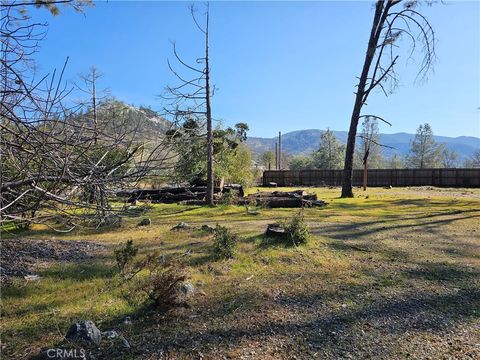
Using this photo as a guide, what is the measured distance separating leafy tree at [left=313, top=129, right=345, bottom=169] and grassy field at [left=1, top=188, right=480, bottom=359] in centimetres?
5043

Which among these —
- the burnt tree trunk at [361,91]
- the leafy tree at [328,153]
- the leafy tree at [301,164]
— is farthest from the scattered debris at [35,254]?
the leafy tree at [301,164]

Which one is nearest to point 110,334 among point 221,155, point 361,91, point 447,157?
point 221,155

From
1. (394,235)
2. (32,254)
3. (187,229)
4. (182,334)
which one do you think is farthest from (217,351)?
(394,235)

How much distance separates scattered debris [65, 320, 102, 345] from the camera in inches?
115

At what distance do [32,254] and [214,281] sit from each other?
2.60 meters

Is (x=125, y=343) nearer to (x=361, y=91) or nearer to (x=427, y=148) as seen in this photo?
(x=361, y=91)

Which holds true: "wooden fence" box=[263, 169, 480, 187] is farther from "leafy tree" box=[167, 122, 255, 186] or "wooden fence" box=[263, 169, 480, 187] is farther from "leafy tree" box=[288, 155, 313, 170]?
"leafy tree" box=[288, 155, 313, 170]

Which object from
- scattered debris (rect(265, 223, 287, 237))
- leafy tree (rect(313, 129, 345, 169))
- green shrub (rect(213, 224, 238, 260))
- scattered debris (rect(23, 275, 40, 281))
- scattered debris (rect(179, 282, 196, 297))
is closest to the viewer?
scattered debris (rect(179, 282, 196, 297))

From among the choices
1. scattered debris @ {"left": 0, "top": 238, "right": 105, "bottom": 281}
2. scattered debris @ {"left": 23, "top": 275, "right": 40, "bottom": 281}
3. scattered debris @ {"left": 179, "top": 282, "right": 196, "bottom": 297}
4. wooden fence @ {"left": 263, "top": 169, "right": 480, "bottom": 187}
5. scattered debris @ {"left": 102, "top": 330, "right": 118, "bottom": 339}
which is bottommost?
scattered debris @ {"left": 102, "top": 330, "right": 118, "bottom": 339}

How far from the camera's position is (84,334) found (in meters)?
2.96

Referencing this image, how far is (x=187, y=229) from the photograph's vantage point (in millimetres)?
7512

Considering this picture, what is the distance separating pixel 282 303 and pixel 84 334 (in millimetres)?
1926

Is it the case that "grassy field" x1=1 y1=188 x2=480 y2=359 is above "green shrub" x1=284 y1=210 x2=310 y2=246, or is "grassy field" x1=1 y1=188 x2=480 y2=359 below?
below

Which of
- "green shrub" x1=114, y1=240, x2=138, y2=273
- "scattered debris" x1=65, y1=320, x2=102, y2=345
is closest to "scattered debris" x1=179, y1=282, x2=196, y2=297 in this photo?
"green shrub" x1=114, y1=240, x2=138, y2=273
